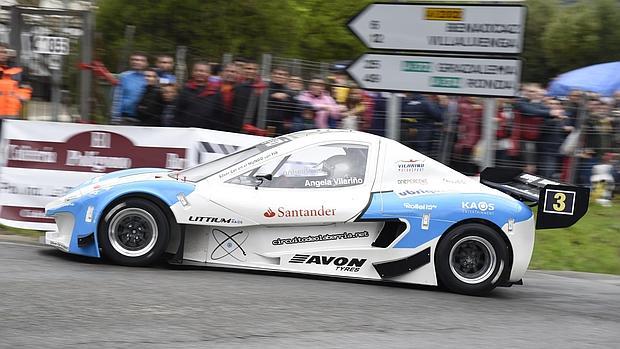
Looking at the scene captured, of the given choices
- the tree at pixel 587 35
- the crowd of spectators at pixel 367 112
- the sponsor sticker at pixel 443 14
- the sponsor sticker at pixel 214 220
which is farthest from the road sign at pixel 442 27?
the tree at pixel 587 35

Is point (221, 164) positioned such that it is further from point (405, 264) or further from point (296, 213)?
point (405, 264)

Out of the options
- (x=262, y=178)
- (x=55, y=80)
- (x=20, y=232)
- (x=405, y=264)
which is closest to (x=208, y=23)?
(x=55, y=80)

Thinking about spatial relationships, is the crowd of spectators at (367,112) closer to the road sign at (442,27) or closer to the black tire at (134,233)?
the road sign at (442,27)

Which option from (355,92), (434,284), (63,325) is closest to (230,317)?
(63,325)

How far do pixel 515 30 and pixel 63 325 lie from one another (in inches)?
250

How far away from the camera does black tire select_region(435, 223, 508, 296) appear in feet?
26.1

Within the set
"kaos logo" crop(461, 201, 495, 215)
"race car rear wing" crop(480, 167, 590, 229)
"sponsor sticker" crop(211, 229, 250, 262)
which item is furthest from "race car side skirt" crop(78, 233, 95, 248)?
"race car rear wing" crop(480, 167, 590, 229)

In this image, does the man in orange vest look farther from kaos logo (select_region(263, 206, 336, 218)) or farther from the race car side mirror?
kaos logo (select_region(263, 206, 336, 218))

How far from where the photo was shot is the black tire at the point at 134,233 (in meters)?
7.86

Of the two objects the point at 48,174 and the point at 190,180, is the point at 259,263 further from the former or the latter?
the point at 48,174

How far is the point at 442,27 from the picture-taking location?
1026 cm

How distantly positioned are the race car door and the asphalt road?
1.96ft

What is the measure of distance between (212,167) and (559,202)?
3.20 m

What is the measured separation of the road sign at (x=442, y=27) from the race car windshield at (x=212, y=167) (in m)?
2.68
